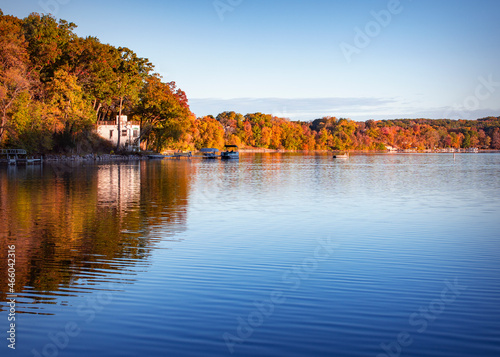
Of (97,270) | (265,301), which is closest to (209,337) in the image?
(265,301)

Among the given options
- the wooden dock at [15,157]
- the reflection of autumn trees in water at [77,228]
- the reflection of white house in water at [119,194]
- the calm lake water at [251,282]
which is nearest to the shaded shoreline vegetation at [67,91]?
the wooden dock at [15,157]

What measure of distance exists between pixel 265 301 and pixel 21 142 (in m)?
53.5

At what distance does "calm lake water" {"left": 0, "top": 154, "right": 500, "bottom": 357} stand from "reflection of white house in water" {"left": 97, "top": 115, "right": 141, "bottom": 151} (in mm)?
61943

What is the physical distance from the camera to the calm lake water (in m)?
6.42

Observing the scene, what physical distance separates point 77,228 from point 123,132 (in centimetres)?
6865

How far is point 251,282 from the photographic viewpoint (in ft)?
29.8

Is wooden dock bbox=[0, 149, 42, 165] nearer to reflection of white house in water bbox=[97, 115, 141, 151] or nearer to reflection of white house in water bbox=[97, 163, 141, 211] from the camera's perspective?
reflection of white house in water bbox=[97, 115, 141, 151]

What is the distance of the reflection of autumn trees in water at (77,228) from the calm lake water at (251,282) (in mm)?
67

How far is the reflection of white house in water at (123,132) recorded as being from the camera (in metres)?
78.6

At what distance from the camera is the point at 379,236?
14.1 m

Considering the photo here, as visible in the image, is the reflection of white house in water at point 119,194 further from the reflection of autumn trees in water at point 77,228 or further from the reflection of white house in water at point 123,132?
the reflection of white house in water at point 123,132

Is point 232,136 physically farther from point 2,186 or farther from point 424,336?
point 424,336

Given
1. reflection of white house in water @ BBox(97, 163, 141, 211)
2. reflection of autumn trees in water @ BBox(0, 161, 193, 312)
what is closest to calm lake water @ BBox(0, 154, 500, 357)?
reflection of autumn trees in water @ BBox(0, 161, 193, 312)

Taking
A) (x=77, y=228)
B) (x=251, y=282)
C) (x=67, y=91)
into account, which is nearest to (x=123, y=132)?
(x=67, y=91)
